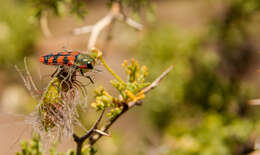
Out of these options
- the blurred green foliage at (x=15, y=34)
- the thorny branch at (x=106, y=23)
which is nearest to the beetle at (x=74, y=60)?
the thorny branch at (x=106, y=23)

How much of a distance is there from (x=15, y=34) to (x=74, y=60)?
8.39 ft

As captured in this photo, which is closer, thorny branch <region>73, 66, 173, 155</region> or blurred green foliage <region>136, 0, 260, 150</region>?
thorny branch <region>73, 66, 173, 155</region>

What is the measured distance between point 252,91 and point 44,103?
5.34 feet

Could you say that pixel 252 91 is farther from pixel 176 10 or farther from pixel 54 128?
pixel 176 10

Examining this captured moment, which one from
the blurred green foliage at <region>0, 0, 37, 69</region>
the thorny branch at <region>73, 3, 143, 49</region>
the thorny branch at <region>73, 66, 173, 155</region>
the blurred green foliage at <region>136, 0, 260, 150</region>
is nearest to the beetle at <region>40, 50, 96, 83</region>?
the thorny branch at <region>73, 66, 173, 155</region>

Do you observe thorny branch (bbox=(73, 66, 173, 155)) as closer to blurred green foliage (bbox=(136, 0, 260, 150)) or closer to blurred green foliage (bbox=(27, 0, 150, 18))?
blurred green foliage (bbox=(27, 0, 150, 18))

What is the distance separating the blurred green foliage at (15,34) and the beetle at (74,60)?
2.33 m

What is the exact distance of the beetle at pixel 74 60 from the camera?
38.4 inches

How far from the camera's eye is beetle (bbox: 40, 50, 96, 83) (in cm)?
97

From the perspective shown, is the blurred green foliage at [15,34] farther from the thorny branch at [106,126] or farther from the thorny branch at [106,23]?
the thorny branch at [106,126]

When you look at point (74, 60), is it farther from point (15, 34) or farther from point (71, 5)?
point (15, 34)

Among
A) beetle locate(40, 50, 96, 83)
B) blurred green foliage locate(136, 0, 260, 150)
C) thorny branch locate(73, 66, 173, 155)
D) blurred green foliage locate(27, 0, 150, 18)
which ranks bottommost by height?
blurred green foliage locate(136, 0, 260, 150)

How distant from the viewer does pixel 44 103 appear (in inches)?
39.9

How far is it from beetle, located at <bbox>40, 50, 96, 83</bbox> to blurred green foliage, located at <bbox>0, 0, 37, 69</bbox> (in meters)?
2.33
